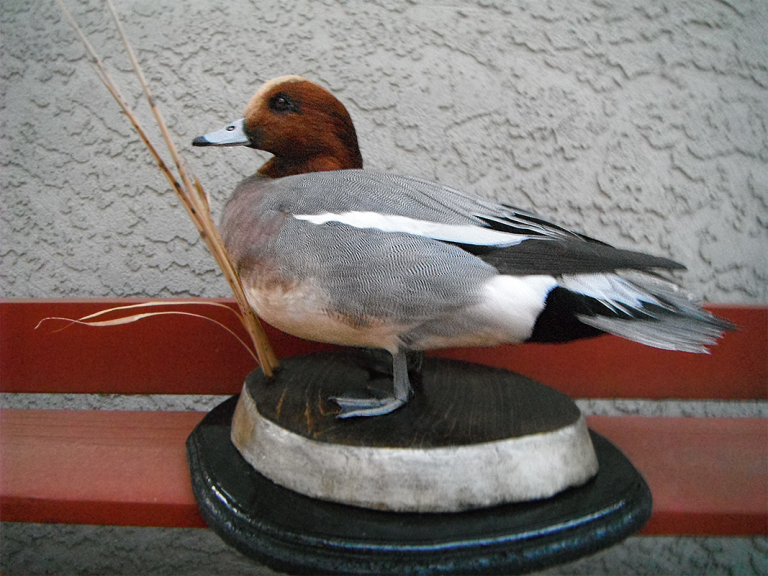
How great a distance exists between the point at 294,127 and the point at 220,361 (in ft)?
1.51

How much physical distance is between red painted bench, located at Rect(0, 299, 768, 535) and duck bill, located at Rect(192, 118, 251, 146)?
0.30m

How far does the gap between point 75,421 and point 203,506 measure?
0.40 m

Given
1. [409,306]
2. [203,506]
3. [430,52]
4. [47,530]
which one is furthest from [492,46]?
[47,530]

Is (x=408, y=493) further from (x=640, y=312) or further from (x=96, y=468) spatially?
(x=96, y=468)

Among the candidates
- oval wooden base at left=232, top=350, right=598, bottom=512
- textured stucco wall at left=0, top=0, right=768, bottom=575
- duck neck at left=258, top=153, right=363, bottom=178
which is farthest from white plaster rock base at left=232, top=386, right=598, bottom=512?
textured stucco wall at left=0, top=0, right=768, bottom=575

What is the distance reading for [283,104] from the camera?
24.6 inches

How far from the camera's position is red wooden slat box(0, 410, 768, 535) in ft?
1.96

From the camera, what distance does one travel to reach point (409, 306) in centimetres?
51

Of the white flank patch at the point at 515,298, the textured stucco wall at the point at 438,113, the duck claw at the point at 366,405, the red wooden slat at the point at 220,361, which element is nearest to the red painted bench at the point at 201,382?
the red wooden slat at the point at 220,361

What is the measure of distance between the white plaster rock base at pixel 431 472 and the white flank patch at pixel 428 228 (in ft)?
0.69

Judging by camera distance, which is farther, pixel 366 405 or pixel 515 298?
pixel 366 405

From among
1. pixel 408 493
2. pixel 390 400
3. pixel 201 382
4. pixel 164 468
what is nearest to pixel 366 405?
pixel 390 400

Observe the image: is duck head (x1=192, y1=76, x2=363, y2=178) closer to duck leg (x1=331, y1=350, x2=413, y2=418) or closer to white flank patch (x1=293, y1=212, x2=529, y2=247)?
white flank patch (x1=293, y1=212, x2=529, y2=247)

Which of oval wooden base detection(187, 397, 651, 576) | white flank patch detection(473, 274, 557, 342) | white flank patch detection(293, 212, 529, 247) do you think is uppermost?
white flank patch detection(293, 212, 529, 247)
